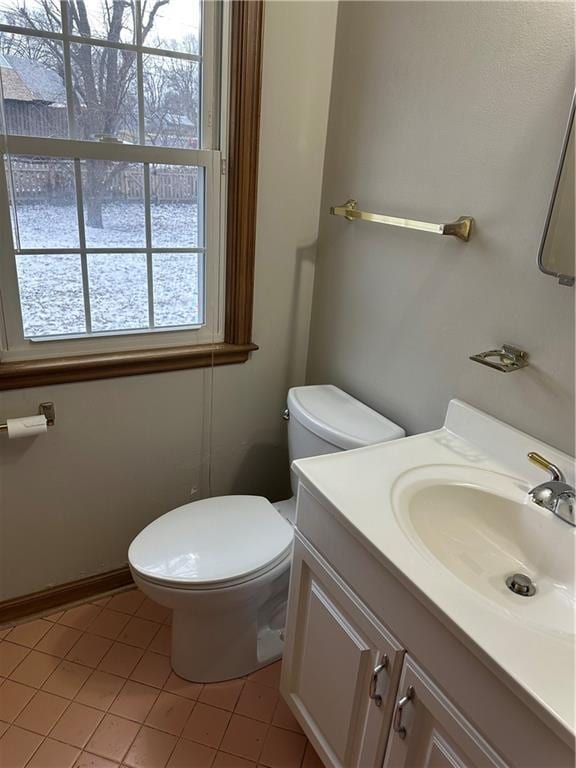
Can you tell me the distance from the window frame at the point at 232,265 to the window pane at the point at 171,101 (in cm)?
5

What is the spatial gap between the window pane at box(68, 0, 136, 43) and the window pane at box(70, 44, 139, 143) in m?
0.03

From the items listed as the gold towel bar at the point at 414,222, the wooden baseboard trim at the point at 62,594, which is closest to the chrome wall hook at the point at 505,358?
the gold towel bar at the point at 414,222

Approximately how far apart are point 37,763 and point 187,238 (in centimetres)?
145

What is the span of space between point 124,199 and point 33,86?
0.33m

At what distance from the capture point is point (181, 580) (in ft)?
4.50

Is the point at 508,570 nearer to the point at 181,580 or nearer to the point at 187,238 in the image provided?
the point at 181,580

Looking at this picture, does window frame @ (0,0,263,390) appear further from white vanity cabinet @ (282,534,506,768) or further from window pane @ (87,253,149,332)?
white vanity cabinet @ (282,534,506,768)

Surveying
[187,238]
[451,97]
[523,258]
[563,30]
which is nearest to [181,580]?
[187,238]

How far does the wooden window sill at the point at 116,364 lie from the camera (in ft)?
4.99

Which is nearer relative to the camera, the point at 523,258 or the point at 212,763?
the point at 523,258

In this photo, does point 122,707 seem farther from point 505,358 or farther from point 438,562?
point 505,358

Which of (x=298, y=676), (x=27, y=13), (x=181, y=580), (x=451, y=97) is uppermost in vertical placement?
(x=27, y=13)

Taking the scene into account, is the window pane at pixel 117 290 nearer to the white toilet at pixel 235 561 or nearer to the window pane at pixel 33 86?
the window pane at pixel 33 86

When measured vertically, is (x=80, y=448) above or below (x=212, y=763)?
above
